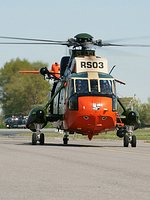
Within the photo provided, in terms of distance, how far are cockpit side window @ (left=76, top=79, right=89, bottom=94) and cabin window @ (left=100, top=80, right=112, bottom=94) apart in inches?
27.1

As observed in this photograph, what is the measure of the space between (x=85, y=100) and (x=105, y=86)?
1391 millimetres

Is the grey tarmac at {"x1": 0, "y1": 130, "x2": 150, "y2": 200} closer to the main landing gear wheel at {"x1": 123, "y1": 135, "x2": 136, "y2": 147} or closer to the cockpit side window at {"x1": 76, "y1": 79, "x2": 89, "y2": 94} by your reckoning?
the cockpit side window at {"x1": 76, "y1": 79, "x2": 89, "y2": 94}

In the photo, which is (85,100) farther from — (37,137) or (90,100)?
(37,137)

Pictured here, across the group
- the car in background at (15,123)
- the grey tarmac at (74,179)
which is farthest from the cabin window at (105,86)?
the car in background at (15,123)

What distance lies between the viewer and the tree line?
124625mm

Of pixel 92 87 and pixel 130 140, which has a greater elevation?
pixel 92 87

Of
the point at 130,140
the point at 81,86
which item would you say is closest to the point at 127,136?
the point at 130,140

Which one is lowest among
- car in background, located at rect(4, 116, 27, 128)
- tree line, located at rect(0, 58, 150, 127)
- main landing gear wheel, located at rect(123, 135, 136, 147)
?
main landing gear wheel, located at rect(123, 135, 136, 147)

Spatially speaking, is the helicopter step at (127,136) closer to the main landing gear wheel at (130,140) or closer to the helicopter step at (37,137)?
the main landing gear wheel at (130,140)

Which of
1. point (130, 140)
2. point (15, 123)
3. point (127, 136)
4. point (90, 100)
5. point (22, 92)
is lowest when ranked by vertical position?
point (130, 140)

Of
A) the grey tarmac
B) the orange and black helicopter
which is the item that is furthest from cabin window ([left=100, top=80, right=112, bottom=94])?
the grey tarmac

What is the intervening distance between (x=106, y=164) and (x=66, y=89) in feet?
50.5

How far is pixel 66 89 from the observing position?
35219 mm

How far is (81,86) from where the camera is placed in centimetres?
3378
